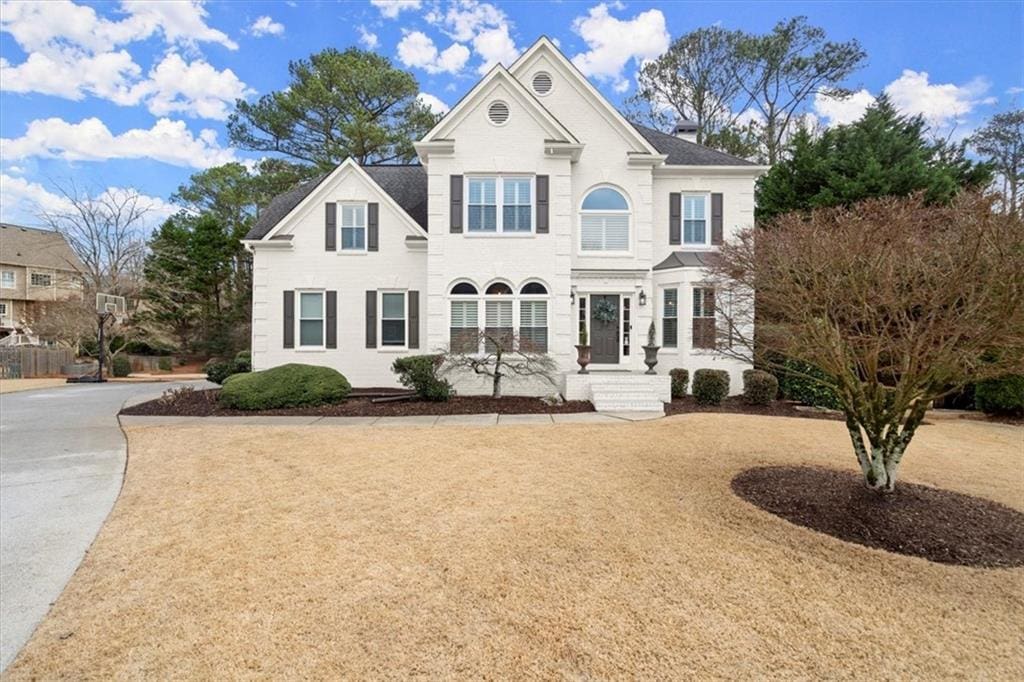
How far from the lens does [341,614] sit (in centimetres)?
334

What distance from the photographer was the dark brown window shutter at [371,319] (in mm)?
15031

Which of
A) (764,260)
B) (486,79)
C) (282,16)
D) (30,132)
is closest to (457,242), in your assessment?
(486,79)

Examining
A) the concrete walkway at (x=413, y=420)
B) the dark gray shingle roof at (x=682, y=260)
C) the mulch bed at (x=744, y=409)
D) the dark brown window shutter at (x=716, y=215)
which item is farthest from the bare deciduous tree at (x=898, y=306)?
the dark brown window shutter at (x=716, y=215)

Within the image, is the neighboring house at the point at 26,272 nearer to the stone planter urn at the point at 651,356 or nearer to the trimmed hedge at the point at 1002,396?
the stone planter urn at the point at 651,356

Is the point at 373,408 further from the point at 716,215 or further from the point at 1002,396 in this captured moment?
the point at 1002,396

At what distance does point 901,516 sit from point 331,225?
14.9 metres

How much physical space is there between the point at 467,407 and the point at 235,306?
25.4 m

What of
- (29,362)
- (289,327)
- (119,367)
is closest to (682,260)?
(289,327)

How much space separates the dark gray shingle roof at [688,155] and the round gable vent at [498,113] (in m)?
4.57

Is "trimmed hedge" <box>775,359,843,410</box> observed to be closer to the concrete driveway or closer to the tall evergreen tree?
the tall evergreen tree

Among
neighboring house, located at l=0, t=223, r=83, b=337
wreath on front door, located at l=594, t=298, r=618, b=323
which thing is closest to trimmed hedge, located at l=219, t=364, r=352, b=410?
wreath on front door, located at l=594, t=298, r=618, b=323

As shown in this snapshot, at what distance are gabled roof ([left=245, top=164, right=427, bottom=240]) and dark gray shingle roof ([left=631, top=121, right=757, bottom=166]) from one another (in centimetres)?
742

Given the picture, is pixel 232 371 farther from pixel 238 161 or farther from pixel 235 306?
pixel 238 161

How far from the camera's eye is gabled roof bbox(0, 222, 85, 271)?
120 feet
